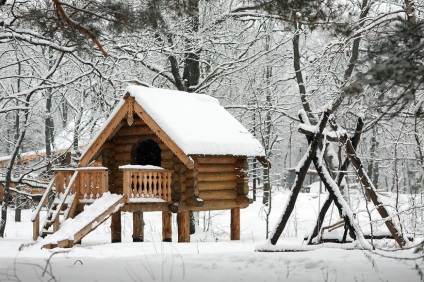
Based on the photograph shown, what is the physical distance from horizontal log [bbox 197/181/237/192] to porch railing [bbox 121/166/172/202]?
91cm

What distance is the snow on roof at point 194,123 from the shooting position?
15023 mm

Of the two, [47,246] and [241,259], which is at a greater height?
[241,259]

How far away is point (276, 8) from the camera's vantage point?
8.77 m

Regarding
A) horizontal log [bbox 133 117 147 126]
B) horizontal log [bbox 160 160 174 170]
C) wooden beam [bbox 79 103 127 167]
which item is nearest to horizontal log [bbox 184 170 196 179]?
horizontal log [bbox 160 160 174 170]

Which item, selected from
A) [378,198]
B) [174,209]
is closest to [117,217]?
[174,209]

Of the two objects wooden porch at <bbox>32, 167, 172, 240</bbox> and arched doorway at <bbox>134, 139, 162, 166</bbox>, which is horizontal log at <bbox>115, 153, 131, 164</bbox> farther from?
arched doorway at <bbox>134, 139, 162, 166</bbox>

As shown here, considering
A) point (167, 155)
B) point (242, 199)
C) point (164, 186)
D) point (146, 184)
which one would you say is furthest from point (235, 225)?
point (146, 184)

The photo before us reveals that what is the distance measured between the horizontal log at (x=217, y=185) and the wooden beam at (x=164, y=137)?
1.41 meters

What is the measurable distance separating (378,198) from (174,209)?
7779 mm

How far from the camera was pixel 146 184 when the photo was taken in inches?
607

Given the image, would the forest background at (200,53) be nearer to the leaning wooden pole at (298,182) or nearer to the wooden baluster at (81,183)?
the leaning wooden pole at (298,182)

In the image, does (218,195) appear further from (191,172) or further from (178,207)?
(178,207)

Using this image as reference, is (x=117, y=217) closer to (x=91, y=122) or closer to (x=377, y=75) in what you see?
(x=91, y=122)

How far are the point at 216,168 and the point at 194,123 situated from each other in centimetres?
160
